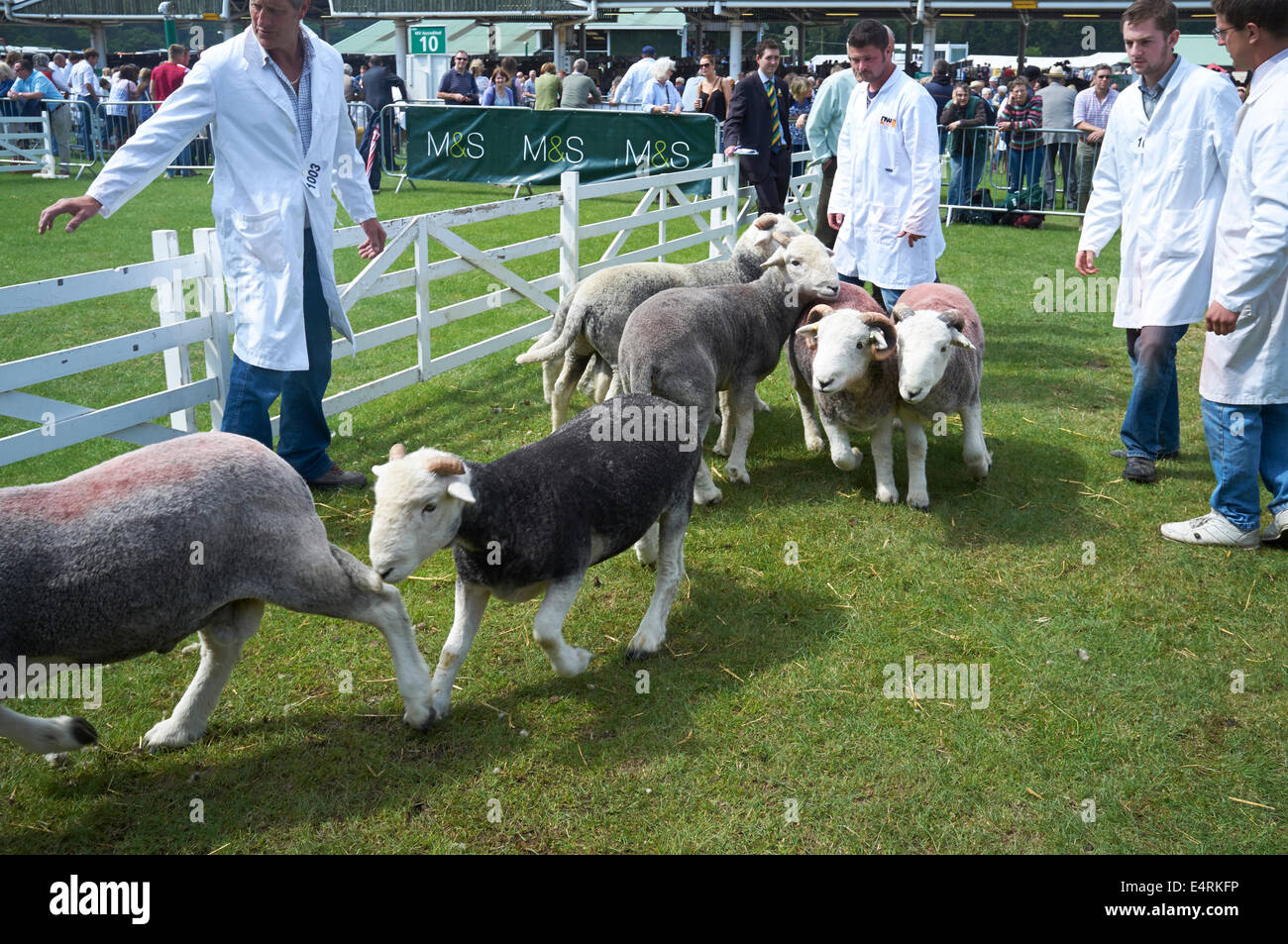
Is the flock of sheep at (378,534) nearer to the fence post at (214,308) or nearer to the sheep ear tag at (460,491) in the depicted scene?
the sheep ear tag at (460,491)

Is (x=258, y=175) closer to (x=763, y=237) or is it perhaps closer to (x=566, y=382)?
(x=566, y=382)

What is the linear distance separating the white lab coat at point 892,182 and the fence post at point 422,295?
2923 mm

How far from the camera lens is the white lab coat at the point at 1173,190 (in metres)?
5.45

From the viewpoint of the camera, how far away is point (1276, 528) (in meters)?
5.18

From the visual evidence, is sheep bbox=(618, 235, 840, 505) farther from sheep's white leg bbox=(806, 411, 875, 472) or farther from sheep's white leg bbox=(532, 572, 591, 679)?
sheep's white leg bbox=(532, 572, 591, 679)

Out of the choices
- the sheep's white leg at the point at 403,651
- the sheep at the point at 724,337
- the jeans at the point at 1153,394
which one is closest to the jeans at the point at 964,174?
the jeans at the point at 1153,394

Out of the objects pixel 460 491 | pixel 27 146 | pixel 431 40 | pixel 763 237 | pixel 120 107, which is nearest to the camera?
pixel 460 491

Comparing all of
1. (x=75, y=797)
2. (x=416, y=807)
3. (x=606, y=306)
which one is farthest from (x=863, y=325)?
(x=75, y=797)

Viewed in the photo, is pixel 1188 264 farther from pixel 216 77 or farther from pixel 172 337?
pixel 172 337

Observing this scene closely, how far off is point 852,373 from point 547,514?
7.18 feet

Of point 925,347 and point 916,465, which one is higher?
point 925,347

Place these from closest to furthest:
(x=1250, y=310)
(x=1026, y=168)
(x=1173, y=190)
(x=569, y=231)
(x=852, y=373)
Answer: (x=1250, y=310)
(x=852, y=373)
(x=1173, y=190)
(x=569, y=231)
(x=1026, y=168)

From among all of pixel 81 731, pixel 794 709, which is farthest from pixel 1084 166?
pixel 81 731

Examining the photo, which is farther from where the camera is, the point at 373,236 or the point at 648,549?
the point at 373,236
